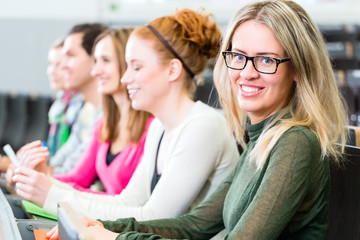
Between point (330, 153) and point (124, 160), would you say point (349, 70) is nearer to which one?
point (124, 160)

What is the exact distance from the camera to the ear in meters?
2.00

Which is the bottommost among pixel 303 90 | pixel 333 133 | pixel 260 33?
pixel 333 133

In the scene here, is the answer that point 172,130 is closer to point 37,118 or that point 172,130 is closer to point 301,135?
point 301,135

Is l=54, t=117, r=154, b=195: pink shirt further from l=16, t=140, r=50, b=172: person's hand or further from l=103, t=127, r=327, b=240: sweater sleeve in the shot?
l=103, t=127, r=327, b=240: sweater sleeve

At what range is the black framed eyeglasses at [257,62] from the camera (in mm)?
1405

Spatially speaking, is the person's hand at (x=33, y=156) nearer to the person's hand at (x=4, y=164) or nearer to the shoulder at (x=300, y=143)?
the person's hand at (x=4, y=164)

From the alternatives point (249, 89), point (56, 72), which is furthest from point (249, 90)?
point (56, 72)

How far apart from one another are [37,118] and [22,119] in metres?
0.17

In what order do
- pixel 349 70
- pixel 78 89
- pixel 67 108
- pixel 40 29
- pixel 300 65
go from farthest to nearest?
pixel 40 29
pixel 349 70
pixel 67 108
pixel 78 89
pixel 300 65

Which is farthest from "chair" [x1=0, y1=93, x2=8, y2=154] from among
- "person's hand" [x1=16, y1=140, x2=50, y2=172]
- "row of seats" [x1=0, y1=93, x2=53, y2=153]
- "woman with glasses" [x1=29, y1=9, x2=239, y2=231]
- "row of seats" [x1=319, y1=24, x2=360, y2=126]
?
"woman with glasses" [x1=29, y1=9, x2=239, y2=231]

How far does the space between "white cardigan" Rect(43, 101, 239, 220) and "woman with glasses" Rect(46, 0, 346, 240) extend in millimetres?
204

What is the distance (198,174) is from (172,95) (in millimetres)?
344

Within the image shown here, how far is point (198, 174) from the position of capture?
182 centimetres

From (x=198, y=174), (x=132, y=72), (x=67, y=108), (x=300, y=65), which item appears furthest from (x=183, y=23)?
(x=67, y=108)
